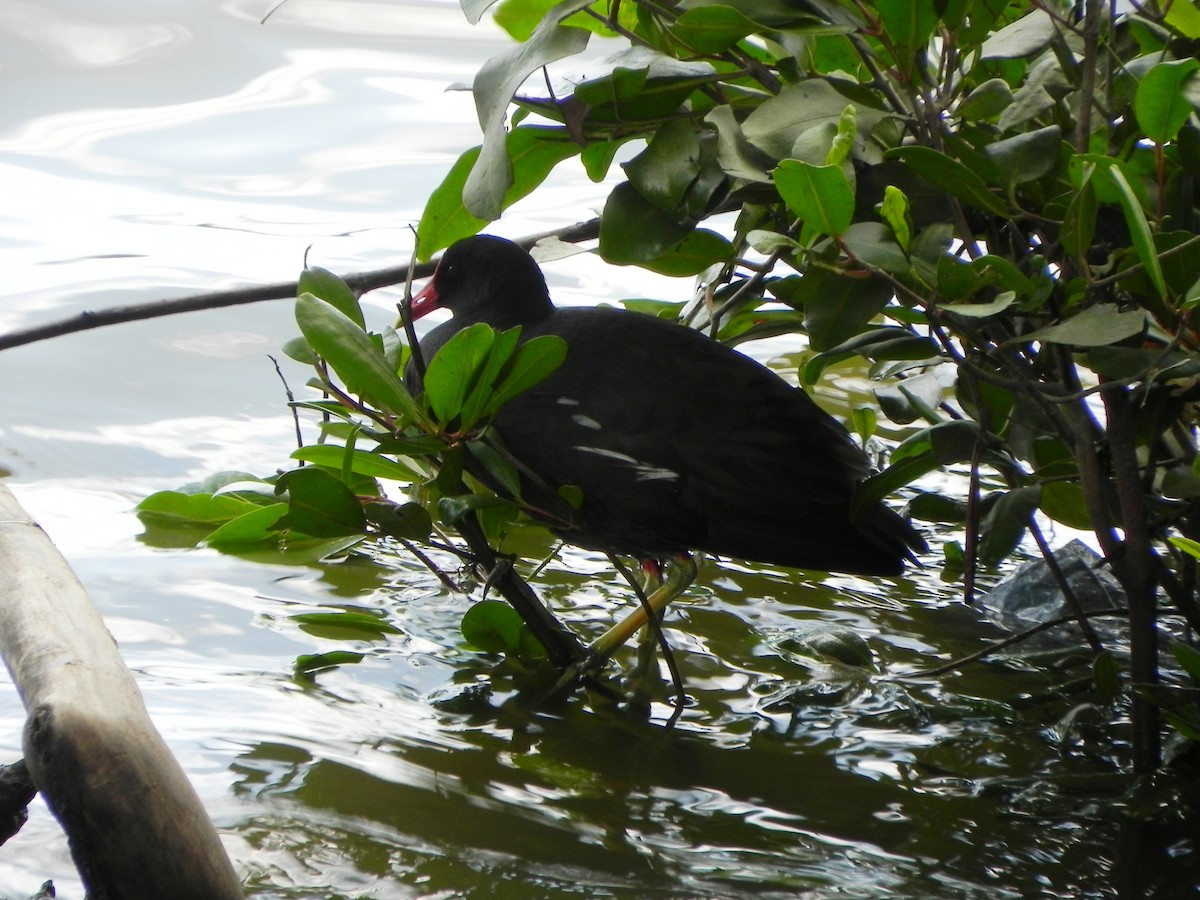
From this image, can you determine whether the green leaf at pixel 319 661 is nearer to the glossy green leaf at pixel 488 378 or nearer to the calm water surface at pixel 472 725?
the calm water surface at pixel 472 725

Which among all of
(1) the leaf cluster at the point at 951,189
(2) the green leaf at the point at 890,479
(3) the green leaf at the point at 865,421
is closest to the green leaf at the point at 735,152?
(1) the leaf cluster at the point at 951,189

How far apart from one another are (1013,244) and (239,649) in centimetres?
119

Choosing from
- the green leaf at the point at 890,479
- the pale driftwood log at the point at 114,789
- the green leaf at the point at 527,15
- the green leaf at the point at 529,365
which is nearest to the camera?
the pale driftwood log at the point at 114,789

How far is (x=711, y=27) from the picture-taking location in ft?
4.62

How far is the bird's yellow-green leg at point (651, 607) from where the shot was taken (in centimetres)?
193

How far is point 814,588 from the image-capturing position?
91.9 inches

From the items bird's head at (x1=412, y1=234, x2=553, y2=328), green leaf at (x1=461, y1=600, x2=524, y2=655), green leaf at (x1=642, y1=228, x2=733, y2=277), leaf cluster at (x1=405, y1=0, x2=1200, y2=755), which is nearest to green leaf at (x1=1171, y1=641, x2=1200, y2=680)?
leaf cluster at (x1=405, y1=0, x2=1200, y2=755)

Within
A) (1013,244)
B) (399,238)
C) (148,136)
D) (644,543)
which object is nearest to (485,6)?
(1013,244)

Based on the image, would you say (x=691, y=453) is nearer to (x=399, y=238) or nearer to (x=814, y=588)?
(x=814, y=588)

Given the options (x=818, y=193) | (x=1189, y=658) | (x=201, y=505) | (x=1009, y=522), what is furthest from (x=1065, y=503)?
(x=201, y=505)

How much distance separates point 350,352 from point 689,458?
564mm

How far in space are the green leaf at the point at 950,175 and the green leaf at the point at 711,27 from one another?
0.70ft

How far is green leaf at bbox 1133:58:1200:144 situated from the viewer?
1222mm

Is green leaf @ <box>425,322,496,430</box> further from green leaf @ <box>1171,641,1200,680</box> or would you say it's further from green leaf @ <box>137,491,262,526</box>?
green leaf @ <box>1171,641,1200,680</box>
